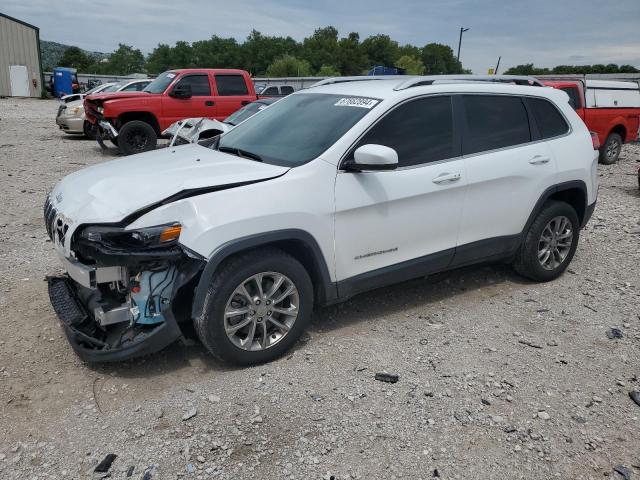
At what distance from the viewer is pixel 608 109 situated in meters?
12.7

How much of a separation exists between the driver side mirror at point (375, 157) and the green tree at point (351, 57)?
347 feet

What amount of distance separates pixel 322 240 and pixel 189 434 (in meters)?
1.43

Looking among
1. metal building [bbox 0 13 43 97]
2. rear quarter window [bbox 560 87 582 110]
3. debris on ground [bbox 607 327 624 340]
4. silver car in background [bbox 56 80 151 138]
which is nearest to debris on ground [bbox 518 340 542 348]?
debris on ground [bbox 607 327 624 340]

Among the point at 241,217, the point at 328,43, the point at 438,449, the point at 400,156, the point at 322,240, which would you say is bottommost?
the point at 438,449

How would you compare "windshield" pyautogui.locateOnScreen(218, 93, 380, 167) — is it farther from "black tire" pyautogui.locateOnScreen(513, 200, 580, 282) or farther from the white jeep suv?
"black tire" pyautogui.locateOnScreen(513, 200, 580, 282)

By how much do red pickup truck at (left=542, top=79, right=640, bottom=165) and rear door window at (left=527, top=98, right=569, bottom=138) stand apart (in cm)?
814

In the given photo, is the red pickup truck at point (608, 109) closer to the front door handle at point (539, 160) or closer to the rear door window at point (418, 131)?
the front door handle at point (539, 160)

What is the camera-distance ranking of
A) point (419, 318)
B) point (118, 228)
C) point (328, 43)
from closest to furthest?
point (118, 228) → point (419, 318) → point (328, 43)

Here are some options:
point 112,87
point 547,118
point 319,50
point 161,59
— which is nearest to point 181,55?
point 161,59

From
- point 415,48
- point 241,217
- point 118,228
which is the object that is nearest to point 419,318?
point 241,217

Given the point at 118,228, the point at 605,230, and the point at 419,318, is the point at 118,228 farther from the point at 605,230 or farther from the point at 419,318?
the point at 605,230

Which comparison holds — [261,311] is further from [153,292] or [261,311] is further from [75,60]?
[75,60]

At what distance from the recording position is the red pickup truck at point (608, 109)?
12375 millimetres

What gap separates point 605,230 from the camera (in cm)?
705
